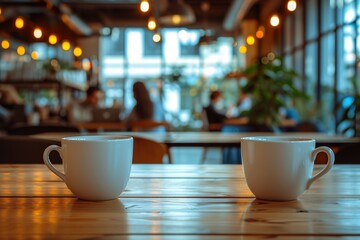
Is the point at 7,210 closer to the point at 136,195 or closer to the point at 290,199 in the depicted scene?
the point at 136,195

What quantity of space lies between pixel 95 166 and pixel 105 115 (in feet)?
16.3

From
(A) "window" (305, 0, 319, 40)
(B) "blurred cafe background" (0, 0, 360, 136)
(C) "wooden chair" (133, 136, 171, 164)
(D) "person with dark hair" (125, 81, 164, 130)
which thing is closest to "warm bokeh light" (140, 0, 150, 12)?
(D) "person with dark hair" (125, 81, 164, 130)

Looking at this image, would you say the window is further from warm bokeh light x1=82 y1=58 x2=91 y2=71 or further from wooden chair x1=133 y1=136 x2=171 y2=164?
wooden chair x1=133 y1=136 x2=171 y2=164

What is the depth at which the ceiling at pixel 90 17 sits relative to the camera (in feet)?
38.9

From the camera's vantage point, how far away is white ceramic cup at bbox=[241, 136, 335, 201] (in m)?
0.86

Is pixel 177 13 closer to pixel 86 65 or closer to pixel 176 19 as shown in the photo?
pixel 176 19

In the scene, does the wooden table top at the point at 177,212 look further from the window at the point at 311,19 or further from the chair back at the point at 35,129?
the window at the point at 311,19

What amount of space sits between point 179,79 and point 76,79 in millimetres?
3084

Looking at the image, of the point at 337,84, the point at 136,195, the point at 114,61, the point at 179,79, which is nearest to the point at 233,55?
the point at 179,79

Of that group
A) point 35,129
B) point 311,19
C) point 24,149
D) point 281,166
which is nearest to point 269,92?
point 35,129

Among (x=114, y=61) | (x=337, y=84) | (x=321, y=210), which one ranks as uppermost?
(x=114, y=61)

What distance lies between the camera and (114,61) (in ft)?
48.3

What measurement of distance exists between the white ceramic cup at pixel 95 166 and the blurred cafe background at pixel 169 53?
618cm

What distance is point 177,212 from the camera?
0.77 meters
